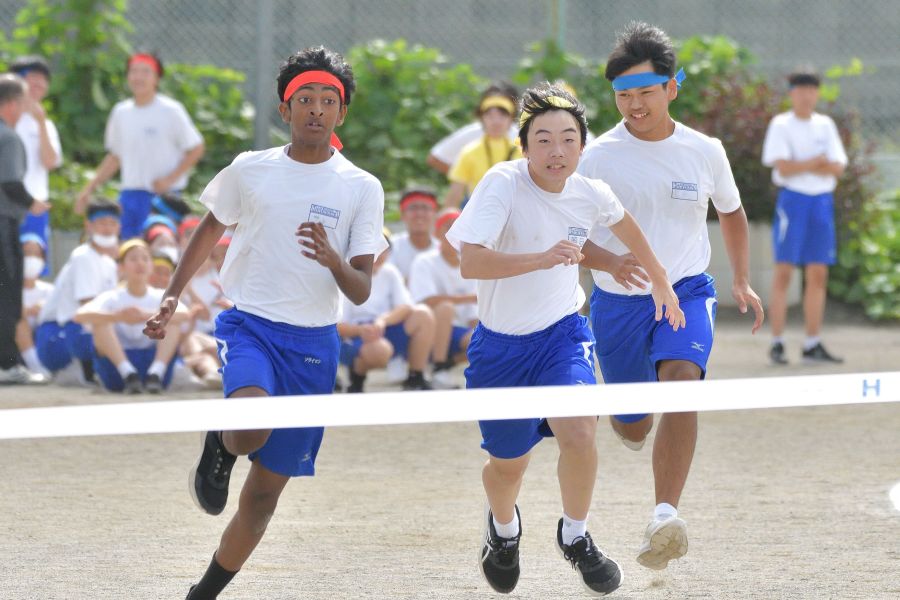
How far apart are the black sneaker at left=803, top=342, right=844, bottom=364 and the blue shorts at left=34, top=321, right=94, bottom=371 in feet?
17.2

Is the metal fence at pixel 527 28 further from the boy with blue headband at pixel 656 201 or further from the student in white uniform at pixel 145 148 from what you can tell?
the boy with blue headband at pixel 656 201

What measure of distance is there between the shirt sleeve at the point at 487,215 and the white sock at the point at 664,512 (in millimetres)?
1090

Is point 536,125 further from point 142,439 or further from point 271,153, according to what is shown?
point 142,439

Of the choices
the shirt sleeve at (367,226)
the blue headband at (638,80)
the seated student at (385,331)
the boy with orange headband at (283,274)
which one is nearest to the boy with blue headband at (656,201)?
the blue headband at (638,80)

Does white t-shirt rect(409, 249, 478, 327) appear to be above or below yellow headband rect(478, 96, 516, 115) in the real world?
below

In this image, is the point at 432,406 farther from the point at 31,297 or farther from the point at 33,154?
the point at 33,154

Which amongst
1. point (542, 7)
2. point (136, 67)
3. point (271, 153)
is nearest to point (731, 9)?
point (542, 7)

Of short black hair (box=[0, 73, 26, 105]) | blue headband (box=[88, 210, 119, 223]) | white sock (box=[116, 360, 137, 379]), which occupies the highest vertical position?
short black hair (box=[0, 73, 26, 105])

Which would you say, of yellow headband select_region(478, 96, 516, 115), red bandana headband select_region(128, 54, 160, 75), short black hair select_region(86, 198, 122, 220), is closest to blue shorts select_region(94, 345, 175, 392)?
short black hair select_region(86, 198, 122, 220)

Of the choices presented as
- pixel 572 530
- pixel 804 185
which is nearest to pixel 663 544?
pixel 572 530

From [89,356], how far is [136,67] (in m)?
2.92

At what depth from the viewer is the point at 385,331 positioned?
33.4ft

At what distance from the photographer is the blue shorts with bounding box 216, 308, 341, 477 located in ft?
15.9

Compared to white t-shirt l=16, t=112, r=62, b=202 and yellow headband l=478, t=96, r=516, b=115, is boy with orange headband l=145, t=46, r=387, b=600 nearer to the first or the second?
yellow headband l=478, t=96, r=516, b=115
